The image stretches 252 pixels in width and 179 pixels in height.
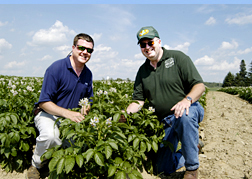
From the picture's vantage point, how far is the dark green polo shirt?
3.12 metres

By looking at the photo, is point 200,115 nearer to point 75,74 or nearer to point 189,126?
point 189,126

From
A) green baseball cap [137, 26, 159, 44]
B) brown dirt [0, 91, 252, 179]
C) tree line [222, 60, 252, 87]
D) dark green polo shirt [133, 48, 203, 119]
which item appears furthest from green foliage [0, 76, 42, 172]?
tree line [222, 60, 252, 87]

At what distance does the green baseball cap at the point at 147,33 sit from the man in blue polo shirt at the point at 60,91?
83 centimetres

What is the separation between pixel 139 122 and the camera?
2.98 metres

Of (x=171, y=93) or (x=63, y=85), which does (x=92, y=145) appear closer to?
(x=63, y=85)

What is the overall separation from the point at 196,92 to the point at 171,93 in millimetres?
373

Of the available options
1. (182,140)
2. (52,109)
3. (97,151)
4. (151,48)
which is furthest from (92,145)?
(151,48)

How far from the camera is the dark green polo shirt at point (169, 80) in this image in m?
3.12

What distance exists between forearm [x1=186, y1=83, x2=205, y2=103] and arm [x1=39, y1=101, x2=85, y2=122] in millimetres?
1595

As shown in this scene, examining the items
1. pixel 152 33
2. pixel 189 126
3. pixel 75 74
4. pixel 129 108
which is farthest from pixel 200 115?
pixel 75 74

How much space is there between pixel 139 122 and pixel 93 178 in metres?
1.00

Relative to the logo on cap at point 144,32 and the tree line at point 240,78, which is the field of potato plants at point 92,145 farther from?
the tree line at point 240,78

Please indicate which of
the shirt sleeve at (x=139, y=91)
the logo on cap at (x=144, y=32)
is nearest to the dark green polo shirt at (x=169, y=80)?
the shirt sleeve at (x=139, y=91)

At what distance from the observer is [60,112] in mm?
2928
